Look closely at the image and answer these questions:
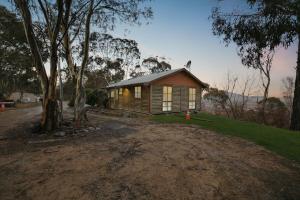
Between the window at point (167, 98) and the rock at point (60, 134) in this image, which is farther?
the window at point (167, 98)

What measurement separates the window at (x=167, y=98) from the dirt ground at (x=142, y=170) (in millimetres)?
9256

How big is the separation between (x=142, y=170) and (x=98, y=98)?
65.6ft

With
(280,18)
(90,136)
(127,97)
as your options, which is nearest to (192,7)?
(280,18)

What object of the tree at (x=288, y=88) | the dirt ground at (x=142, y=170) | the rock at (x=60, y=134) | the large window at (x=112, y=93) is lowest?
the dirt ground at (x=142, y=170)

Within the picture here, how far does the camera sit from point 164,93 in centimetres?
1602

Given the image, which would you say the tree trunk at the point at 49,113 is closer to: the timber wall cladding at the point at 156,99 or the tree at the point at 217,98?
the timber wall cladding at the point at 156,99

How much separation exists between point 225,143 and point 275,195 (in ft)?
11.3

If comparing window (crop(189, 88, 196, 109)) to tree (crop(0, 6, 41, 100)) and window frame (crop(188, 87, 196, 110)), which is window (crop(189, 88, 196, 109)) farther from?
tree (crop(0, 6, 41, 100))

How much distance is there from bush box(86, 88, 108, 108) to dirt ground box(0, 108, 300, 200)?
1596 centimetres

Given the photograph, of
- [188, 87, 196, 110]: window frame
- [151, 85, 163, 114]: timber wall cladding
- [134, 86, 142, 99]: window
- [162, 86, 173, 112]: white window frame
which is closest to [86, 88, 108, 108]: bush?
[134, 86, 142, 99]: window

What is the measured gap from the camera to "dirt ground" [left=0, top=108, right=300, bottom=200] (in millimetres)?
3332

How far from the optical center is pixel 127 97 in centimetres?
1900

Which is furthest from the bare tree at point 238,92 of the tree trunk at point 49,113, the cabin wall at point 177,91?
the tree trunk at point 49,113

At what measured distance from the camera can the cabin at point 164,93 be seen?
1543 centimetres
